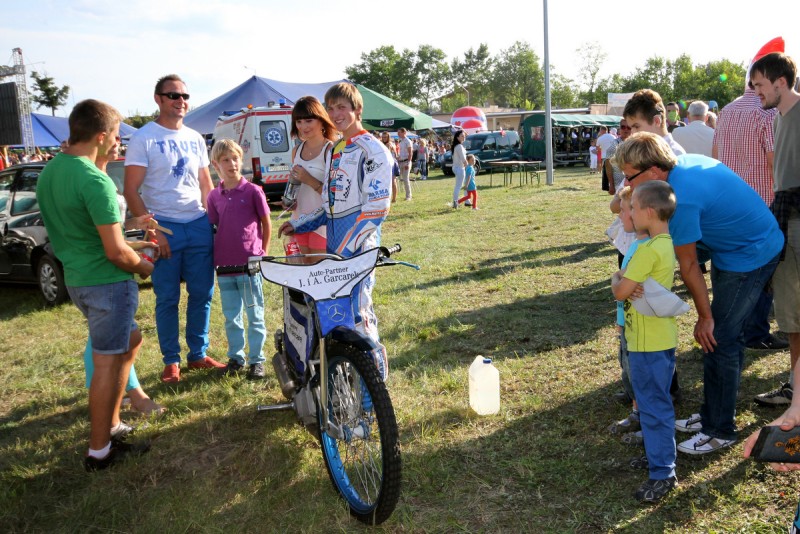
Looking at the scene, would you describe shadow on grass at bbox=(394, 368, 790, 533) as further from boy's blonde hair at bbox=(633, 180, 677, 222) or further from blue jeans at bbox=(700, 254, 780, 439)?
boy's blonde hair at bbox=(633, 180, 677, 222)

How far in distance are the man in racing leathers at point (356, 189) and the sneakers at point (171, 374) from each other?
1.89 m

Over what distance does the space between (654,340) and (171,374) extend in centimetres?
354

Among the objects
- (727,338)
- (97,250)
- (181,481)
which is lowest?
(181,481)

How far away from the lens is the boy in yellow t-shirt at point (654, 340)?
2846 mm

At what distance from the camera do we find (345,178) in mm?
3605

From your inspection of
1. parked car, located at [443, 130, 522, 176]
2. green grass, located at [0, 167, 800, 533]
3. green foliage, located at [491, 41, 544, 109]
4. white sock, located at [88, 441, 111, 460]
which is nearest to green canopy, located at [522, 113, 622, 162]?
parked car, located at [443, 130, 522, 176]

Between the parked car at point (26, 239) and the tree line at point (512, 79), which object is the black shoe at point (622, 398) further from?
the tree line at point (512, 79)

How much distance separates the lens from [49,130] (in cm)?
2448

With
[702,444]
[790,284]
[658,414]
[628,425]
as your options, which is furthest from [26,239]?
[790,284]

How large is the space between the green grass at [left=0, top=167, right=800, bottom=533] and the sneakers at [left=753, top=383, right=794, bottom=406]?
0.32ft

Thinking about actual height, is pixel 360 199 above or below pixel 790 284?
above

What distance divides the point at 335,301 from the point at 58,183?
163cm

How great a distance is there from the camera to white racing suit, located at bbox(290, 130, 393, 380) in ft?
11.3

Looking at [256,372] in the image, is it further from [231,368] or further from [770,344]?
[770,344]
